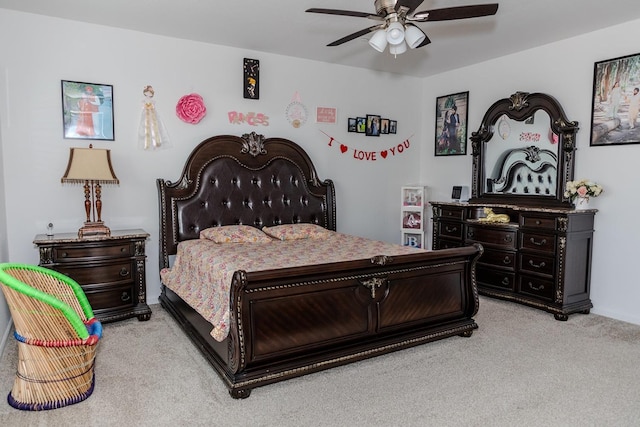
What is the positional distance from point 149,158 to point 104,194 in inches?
20.8

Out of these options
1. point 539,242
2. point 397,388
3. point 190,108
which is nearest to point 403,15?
point 397,388

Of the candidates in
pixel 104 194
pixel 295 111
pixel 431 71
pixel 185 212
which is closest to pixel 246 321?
pixel 185 212

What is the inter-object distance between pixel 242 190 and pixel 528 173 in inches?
119

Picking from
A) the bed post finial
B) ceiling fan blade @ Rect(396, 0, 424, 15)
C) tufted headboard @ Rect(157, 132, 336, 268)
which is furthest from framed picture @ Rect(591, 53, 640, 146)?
the bed post finial

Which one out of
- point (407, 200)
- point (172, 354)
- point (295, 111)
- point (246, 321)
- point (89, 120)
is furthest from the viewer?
point (407, 200)

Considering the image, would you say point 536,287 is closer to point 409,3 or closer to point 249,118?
point 409,3

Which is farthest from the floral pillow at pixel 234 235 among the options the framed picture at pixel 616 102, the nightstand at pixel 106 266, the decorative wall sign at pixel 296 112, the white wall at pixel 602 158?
the framed picture at pixel 616 102

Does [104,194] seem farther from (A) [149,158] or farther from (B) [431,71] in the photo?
(B) [431,71]

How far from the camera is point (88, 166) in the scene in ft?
11.7

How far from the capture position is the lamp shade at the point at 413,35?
270cm

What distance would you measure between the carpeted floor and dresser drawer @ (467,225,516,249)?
105 centimetres

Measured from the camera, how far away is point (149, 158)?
4.20 meters

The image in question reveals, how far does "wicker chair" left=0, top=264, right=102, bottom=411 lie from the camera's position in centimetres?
224

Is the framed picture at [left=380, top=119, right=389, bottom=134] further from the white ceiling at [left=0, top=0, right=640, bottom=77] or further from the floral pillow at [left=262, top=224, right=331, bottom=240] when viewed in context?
the floral pillow at [left=262, top=224, right=331, bottom=240]
